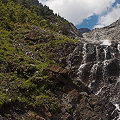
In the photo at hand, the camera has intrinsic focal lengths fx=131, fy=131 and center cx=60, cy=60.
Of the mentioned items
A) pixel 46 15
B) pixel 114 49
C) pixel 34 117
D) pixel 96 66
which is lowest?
pixel 34 117

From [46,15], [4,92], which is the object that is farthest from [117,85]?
[46,15]

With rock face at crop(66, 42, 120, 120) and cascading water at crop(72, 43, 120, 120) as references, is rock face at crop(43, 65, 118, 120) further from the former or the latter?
cascading water at crop(72, 43, 120, 120)

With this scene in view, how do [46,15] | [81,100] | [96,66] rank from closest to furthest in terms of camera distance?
[81,100] → [96,66] → [46,15]

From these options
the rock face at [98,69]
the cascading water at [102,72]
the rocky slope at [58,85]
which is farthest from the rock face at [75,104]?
the cascading water at [102,72]

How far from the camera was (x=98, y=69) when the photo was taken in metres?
18.0

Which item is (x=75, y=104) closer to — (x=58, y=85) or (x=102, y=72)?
(x=58, y=85)

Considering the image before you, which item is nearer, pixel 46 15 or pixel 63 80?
pixel 63 80

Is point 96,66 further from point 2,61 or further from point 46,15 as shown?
point 46,15

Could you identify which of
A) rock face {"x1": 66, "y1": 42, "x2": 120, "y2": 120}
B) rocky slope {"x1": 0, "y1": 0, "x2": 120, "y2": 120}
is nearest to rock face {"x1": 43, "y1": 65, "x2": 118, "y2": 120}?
rocky slope {"x1": 0, "y1": 0, "x2": 120, "y2": 120}

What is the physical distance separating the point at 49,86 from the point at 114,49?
48.3 feet

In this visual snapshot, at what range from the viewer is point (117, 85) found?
1659 centimetres

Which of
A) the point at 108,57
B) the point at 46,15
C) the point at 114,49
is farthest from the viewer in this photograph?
the point at 46,15

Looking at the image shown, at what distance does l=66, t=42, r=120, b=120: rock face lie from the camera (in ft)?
52.8

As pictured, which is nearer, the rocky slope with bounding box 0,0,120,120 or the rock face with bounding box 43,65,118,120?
the rocky slope with bounding box 0,0,120,120
